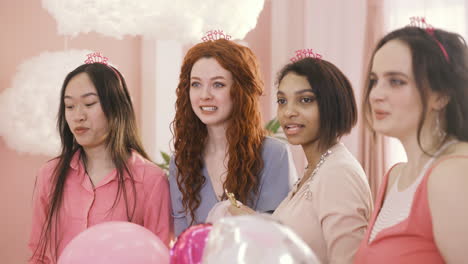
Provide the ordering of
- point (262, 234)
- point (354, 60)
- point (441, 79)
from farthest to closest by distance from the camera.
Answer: point (354, 60) → point (441, 79) → point (262, 234)

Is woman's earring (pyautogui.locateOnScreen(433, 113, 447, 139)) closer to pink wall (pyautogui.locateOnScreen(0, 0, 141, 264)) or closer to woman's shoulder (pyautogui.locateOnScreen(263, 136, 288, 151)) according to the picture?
woman's shoulder (pyautogui.locateOnScreen(263, 136, 288, 151))

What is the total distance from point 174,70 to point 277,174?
7.40ft

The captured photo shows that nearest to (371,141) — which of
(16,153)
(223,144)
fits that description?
(223,144)

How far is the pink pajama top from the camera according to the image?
2348 mm

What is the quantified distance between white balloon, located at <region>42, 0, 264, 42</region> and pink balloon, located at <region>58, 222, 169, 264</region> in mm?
1204

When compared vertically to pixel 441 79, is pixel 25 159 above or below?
below

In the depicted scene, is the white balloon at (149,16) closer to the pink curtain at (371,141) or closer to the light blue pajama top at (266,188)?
the light blue pajama top at (266,188)

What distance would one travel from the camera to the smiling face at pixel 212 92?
7.50 ft

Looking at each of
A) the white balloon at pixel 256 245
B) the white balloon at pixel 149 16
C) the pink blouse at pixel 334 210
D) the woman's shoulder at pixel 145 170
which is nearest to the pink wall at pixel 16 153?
the white balloon at pixel 149 16

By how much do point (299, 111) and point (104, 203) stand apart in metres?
0.98

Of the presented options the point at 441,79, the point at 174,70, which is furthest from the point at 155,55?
the point at 441,79

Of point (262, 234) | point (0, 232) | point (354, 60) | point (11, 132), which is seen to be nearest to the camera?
point (262, 234)

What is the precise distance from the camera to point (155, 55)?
4301 mm

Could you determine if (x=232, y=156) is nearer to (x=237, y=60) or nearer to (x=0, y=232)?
(x=237, y=60)
